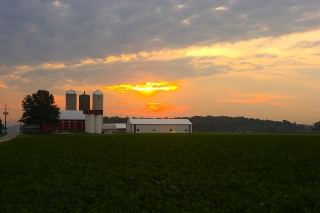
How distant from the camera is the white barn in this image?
144m

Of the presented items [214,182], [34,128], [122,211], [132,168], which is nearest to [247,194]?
[214,182]

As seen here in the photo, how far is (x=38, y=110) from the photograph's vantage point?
112 meters

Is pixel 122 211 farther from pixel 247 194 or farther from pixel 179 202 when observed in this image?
pixel 247 194

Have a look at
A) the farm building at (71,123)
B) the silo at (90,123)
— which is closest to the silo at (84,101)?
the farm building at (71,123)

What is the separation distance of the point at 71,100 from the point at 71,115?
1713 centimetres

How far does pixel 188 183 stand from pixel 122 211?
558 cm

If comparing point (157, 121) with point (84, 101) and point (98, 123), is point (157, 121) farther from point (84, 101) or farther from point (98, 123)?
point (84, 101)

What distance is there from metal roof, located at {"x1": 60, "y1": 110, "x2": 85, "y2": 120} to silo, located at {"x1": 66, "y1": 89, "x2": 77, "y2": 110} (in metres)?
11.2

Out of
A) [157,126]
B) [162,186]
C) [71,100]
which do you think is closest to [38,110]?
[71,100]

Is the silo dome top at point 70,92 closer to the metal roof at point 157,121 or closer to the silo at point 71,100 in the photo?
the silo at point 71,100

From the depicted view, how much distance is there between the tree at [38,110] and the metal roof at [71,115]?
20.3m

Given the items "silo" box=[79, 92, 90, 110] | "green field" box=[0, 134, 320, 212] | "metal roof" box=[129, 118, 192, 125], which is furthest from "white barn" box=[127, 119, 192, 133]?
"green field" box=[0, 134, 320, 212]

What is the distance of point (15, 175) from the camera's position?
2198 cm

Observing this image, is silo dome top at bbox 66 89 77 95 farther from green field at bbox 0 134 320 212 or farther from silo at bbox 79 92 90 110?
green field at bbox 0 134 320 212
